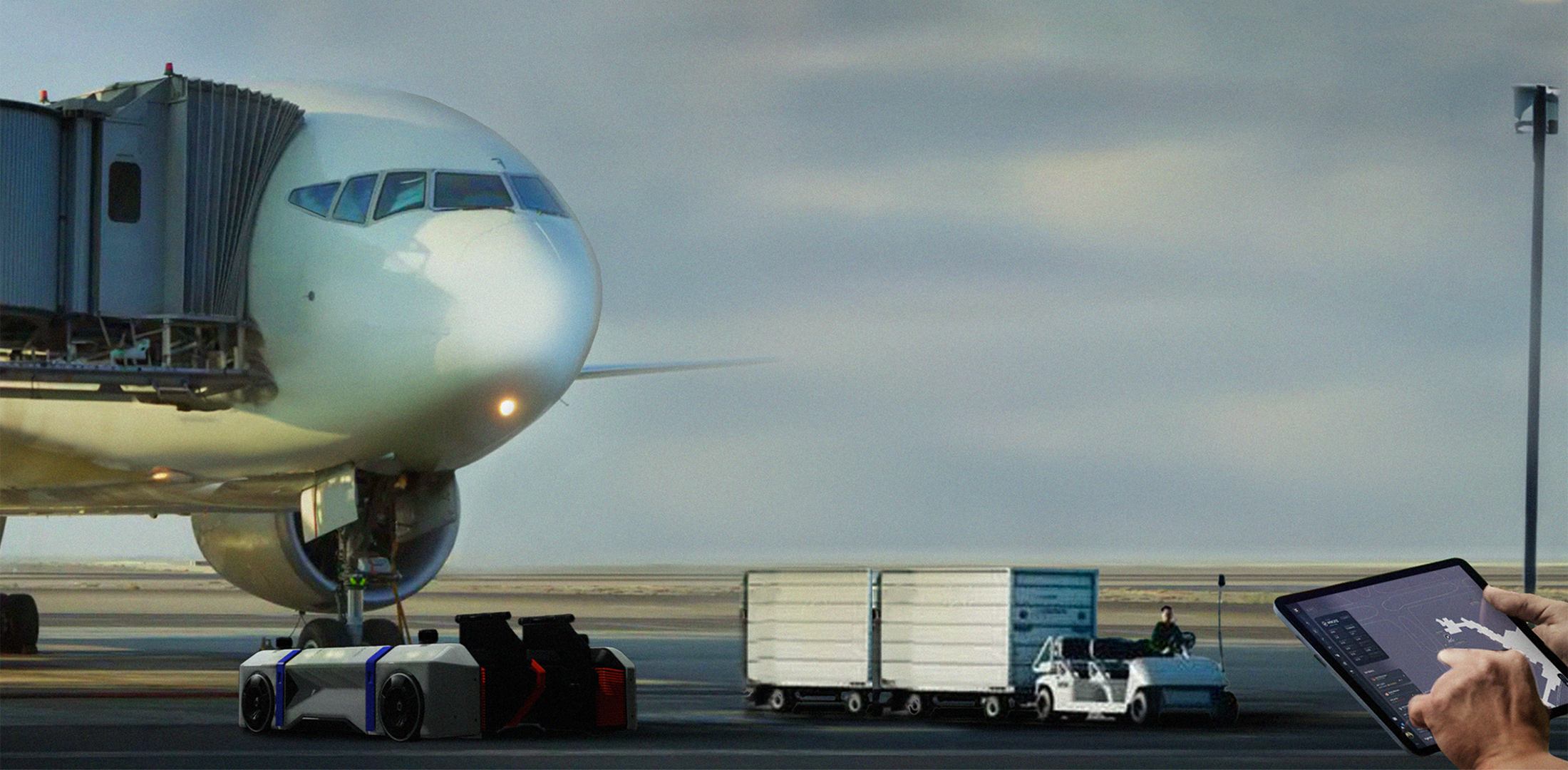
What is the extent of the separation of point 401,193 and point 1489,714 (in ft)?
54.9

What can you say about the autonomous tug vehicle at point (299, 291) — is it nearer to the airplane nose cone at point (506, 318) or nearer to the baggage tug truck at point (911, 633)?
the airplane nose cone at point (506, 318)

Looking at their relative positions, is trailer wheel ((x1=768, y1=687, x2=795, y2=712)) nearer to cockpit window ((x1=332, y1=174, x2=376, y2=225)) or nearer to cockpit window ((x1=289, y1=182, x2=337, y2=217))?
cockpit window ((x1=332, y1=174, x2=376, y2=225))

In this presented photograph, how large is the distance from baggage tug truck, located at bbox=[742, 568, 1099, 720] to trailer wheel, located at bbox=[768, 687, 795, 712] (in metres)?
0.02

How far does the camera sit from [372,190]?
19625 mm

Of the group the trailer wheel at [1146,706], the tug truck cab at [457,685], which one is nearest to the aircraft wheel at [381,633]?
the tug truck cab at [457,685]

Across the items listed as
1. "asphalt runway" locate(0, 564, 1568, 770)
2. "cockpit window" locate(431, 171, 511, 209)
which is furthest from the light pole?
"cockpit window" locate(431, 171, 511, 209)

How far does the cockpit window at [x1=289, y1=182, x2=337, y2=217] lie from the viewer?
1955 cm

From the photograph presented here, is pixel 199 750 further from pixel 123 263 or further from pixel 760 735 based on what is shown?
pixel 123 263

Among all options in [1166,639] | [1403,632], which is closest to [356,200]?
[1166,639]

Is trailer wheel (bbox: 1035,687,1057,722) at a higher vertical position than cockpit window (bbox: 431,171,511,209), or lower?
lower

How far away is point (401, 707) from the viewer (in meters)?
16.6

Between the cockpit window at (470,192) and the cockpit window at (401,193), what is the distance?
150 millimetres

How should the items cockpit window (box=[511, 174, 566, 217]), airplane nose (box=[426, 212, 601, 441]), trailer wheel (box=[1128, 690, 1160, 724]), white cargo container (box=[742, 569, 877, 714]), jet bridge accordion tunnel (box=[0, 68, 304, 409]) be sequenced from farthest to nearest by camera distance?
white cargo container (box=[742, 569, 877, 714]) → cockpit window (box=[511, 174, 566, 217]) → trailer wheel (box=[1128, 690, 1160, 724]) → jet bridge accordion tunnel (box=[0, 68, 304, 409]) → airplane nose (box=[426, 212, 601, 441])

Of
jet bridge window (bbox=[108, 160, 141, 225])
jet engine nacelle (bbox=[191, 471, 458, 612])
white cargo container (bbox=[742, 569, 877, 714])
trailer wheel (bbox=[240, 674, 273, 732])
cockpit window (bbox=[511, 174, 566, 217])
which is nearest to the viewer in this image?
trailer wheel (bbox=[240, 674, 273, 732])
